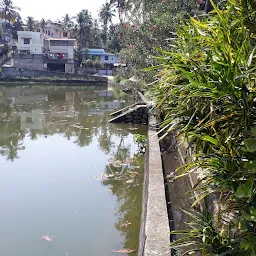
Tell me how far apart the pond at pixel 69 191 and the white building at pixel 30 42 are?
31875 mm

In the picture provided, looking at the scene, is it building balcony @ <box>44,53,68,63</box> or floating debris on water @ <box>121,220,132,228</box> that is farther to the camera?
building balcony @ <box>44,53,68,63</box>

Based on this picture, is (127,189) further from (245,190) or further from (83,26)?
(83,26)

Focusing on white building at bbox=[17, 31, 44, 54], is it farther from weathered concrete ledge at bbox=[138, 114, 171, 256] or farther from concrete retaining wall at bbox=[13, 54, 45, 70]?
weathered concrete ledge at bbox=[138, 114, 171, 256]

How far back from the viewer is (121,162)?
6.87m

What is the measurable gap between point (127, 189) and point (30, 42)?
3786 cm

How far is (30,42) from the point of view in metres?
39.3

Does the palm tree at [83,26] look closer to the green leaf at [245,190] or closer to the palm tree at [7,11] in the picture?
the palm tree at [7,11]

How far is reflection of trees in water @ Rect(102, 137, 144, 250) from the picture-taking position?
156 inches

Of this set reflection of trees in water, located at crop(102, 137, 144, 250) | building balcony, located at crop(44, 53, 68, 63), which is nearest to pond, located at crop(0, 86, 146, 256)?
reflection of trees in water, located at crop(102, 137, 144, 250)

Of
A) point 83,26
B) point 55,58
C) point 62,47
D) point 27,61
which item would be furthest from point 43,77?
point 83,26

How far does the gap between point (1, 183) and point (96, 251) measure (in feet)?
8.76

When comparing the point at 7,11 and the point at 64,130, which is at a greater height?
the point at 7,11

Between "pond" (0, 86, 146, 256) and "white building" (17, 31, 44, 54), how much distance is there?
3187cm

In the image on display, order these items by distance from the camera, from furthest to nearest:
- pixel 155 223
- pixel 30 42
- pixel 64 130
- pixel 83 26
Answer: pixel 83 26
pixel 30 42
pixel 64 130
pixel 155 223
